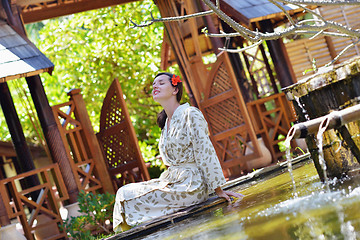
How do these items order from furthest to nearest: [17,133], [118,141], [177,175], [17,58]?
1. [17,133]
2. [118,141]
3. [17,58]
4. [177,175]

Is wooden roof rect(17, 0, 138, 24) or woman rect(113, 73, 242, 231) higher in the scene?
wooden roof rect(17, 0, 138, 24)

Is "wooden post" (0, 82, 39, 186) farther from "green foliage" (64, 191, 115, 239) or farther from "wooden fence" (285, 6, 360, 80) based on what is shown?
"wooden fence" (285, 6, 360, 80)

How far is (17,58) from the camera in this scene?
28.0 ft

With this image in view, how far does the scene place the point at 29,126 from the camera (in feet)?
60.3

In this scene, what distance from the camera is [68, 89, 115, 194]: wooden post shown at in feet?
30.3

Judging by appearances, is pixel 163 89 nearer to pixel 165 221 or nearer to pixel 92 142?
pixel 165 221

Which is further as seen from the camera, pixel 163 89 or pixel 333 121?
pixel 163 89

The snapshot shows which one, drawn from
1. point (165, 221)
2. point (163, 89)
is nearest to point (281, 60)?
point (163, 89)

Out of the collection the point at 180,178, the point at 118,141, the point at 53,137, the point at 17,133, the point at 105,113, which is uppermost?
the point at 17,133

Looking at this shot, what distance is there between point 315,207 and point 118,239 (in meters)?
2.31

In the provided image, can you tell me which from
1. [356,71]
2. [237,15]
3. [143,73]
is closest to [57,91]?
[143,73]

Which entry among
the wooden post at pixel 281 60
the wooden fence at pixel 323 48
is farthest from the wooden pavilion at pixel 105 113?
the wooden fence at pixel 323 48

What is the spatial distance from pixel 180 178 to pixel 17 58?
4.10 meters

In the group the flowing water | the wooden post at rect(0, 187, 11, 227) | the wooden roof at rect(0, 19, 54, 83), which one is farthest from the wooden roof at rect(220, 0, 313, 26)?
the wooden post at rect(0, 187, 11, 227)
